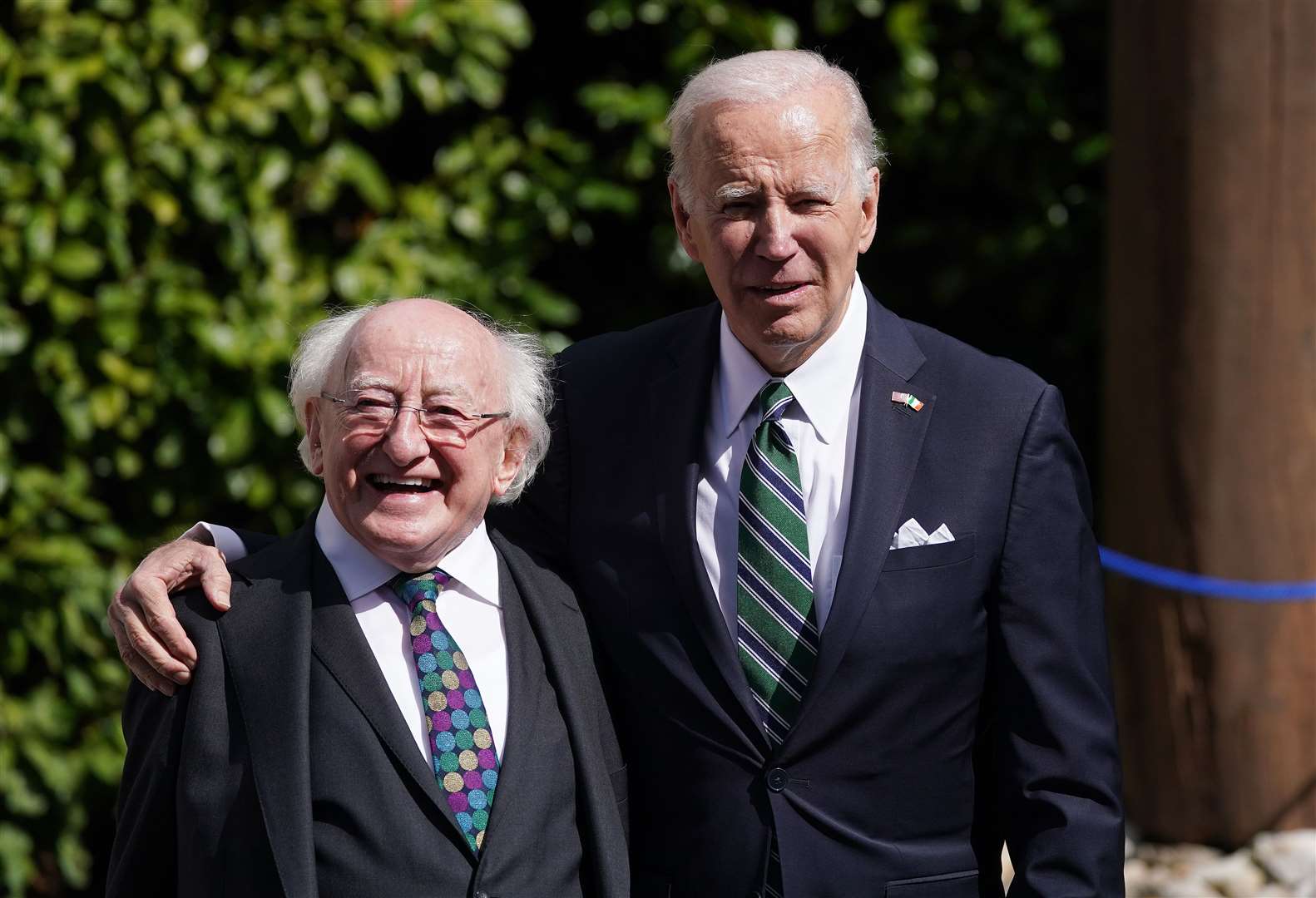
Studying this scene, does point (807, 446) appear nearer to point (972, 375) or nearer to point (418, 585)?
point (972, 375)

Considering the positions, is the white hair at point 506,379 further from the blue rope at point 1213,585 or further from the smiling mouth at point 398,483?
the blue rope at point 1213,585

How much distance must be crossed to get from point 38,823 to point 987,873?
280cm

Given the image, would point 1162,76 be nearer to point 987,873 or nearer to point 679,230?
point 679,230

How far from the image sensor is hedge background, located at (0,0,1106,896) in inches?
164

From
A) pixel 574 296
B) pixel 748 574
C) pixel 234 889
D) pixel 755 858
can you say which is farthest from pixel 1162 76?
pixel 234 889

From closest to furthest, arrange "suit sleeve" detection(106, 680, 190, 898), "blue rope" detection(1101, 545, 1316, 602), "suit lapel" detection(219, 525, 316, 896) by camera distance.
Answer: "suit lapel" detection(219, 525, 316, 896), "suit sleeve" detection(106, 680, 190, 898), "blue rope" detection(1101, 545, 1316, 602)

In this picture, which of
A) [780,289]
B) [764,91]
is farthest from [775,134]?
[780,289]

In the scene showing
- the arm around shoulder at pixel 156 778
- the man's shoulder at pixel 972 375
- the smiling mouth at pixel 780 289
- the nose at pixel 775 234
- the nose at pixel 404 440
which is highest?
the nose at pixel 775 234

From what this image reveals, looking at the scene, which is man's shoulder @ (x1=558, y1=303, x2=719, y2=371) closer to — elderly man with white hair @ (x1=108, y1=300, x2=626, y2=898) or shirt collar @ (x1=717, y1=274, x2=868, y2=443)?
shirt collar @ (x1=717, y1=274, x2=868, y2=443)

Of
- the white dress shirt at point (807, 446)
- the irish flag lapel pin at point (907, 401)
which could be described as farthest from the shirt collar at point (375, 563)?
the irish flag lapel pin at point (907, 401)

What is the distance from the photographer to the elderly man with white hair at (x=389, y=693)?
2.31 m

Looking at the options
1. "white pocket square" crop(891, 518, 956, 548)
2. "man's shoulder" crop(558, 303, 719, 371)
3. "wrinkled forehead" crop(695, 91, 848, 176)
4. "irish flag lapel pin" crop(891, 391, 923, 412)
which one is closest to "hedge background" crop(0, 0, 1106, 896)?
"man's shoulder" crop(558, 303, 719, 371)

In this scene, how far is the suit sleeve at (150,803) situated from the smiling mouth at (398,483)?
41 centimetres

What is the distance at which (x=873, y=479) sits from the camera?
2.53 m
